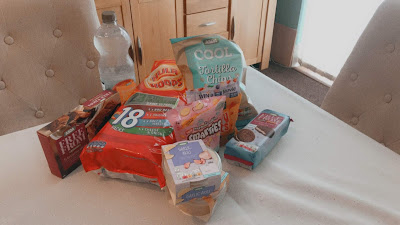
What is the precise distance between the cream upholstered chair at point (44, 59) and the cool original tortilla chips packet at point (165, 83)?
355 millimetres

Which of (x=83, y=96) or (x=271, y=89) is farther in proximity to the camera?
(x=83, y=96)

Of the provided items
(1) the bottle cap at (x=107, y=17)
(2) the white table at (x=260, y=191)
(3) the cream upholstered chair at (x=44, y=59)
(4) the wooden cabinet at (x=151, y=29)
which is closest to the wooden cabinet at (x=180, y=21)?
(4) the wooden cabinet at (x=151, y=29)

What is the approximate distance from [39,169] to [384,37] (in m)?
0.92

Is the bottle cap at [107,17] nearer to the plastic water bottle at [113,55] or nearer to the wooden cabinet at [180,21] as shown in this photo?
the plastic water bottle at [113,55]

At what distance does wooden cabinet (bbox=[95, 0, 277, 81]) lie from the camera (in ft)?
6.14

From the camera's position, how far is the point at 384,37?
928 millimetres

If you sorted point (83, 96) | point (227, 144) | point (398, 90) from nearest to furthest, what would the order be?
point (227, 144) → point (398, 90) → point (83, 96)

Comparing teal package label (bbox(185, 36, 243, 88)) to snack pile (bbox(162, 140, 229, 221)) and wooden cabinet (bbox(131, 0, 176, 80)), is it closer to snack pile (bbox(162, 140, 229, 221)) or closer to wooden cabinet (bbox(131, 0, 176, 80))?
snack pile (bbox(162, 140, 229, 221))

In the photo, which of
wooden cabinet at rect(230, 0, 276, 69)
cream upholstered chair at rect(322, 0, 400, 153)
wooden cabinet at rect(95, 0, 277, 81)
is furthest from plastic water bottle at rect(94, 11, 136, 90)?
wooden cabinet at rect(230, 0, 276, 69)

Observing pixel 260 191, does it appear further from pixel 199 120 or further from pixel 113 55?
pixel 113 55

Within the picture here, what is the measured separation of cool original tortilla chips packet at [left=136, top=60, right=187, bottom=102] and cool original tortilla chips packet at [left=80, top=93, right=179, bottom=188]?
68mm

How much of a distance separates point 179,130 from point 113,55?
0.42 m

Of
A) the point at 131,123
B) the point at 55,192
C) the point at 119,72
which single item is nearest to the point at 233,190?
the point at 131,123

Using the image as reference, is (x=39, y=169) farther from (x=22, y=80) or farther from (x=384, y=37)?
(x=384, y=37)
